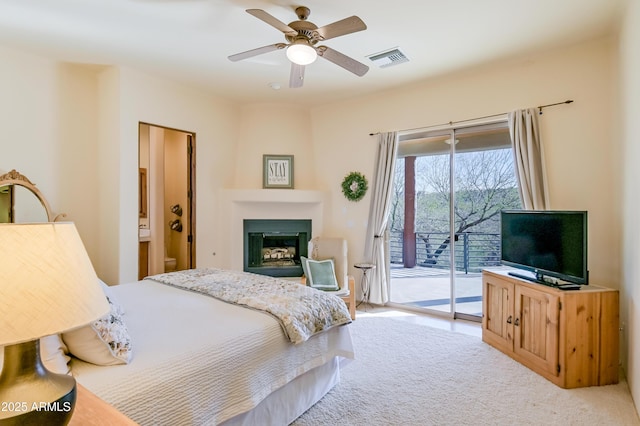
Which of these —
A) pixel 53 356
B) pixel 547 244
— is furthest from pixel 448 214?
pixel 53 356

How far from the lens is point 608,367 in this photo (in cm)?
250

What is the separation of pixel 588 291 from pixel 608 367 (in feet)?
1.93

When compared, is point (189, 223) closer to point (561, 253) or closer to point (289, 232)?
point (289, 232)

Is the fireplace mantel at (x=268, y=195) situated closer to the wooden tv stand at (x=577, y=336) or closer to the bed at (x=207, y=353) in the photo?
the bed at (x=207, y=353)

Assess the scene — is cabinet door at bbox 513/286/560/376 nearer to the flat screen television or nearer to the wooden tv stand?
the wooden tv stand

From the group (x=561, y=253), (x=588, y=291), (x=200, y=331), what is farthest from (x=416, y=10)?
(x=200, y=331)

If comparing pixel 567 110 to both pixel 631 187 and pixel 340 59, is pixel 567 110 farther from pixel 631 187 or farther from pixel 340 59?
pixel 340 59

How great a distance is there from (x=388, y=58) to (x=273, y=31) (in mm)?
1209

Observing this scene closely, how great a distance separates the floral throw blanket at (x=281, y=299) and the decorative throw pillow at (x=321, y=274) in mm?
1315

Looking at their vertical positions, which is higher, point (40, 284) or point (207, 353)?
point (40, 284)

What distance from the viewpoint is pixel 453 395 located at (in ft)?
7.80

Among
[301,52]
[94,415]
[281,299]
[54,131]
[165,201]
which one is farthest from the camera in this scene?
[165,201]

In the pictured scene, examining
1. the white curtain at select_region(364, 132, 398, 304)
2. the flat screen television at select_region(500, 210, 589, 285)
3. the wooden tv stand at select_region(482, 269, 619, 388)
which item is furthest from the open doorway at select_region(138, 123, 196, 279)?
the wooden tv stand at select_region(482, 269, 619, 388)

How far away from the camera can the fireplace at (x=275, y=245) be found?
5.02 metres
